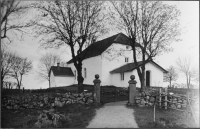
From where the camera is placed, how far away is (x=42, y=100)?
7.12m

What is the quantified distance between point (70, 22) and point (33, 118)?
533 cm

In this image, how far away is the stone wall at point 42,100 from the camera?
6.76m

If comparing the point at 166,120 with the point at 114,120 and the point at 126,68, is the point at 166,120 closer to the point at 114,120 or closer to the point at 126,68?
the point at 114,120

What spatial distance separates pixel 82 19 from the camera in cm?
858

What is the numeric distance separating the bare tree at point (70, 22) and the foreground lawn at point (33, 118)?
2.45 m

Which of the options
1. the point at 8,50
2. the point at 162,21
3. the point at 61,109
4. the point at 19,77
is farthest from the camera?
the point at 162,21

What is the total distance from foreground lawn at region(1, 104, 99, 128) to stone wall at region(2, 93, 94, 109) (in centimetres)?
33

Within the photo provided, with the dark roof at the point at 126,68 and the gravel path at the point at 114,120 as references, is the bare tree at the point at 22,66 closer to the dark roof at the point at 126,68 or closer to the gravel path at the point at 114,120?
the gravel path at the point at 114,120

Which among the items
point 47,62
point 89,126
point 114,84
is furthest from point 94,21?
point 47,62

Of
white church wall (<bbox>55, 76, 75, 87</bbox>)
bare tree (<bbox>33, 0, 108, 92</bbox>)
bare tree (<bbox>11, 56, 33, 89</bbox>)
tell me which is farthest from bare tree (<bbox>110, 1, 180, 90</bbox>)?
white church wall (<bbox>55, 76, 75, 87</bbox>)

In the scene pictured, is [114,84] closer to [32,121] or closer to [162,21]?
[162,21]

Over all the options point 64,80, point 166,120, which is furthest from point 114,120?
point 64,80

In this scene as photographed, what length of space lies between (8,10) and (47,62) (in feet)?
64.5

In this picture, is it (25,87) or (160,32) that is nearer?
(25,87)
